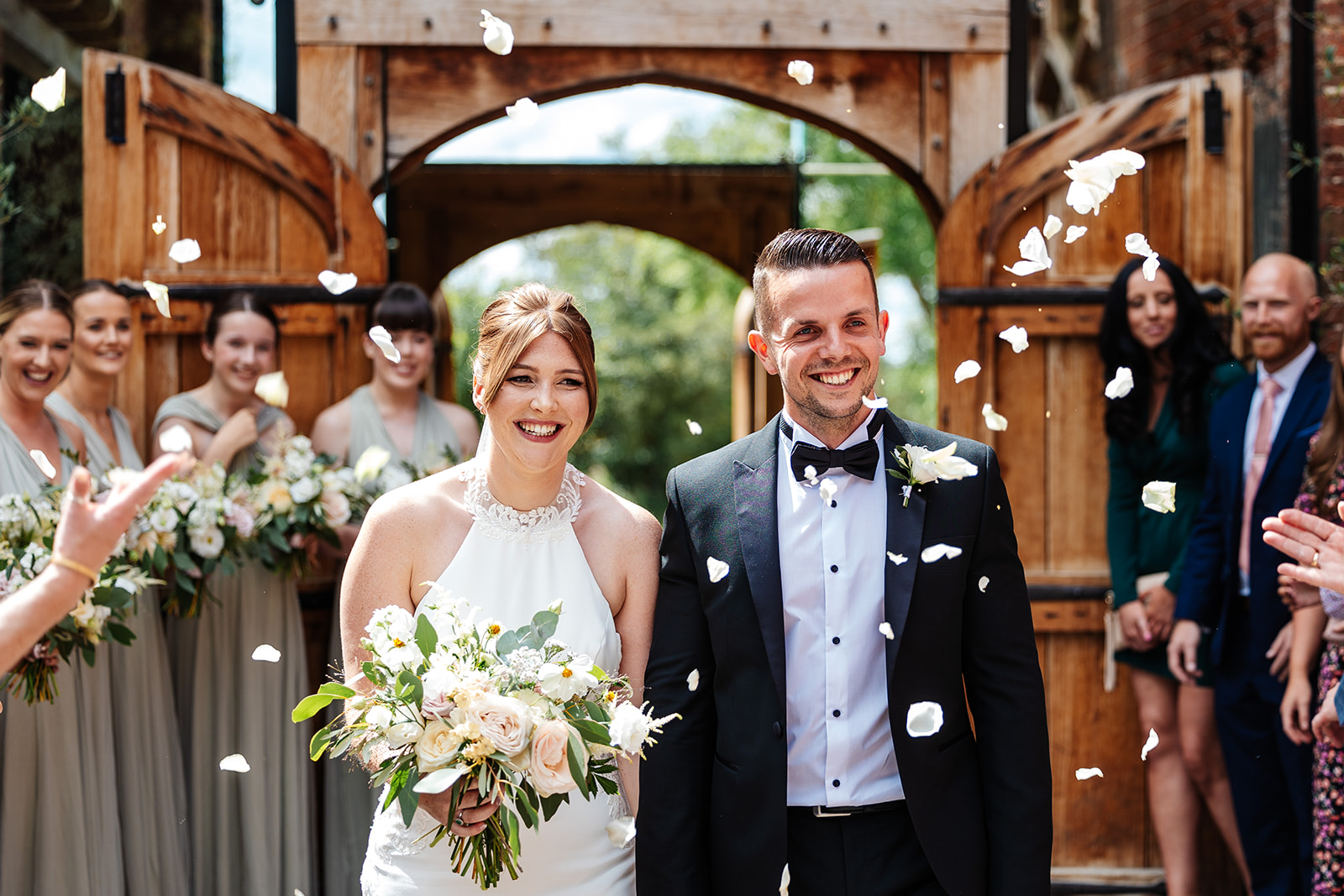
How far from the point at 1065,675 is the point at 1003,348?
1349 mm

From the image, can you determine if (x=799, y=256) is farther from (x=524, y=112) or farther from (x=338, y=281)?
→ (x=338, y=281)

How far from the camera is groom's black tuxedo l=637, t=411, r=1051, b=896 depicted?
2500 mm

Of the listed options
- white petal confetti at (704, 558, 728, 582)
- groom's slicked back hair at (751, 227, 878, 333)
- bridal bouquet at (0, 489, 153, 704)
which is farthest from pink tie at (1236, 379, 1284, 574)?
bridal bouquet at (0, 489, 153, 704)

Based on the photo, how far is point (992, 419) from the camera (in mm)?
4539

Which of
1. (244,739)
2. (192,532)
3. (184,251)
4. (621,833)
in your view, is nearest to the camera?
(621,833)

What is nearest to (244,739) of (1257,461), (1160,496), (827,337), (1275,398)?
(827,337)

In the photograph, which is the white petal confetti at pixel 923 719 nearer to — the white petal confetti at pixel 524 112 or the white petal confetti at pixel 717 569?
the white petal confetti at pixel 717 569

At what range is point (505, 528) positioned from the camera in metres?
3.01

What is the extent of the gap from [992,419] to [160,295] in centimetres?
302

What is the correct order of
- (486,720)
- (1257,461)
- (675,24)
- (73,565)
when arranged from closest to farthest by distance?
(73,565) → (486,720) → (1257,461) → (675,24)

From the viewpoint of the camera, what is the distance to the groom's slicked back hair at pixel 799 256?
2.60 metres

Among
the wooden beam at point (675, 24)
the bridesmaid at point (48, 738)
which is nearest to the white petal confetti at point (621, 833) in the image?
the bridesmaid at point (48, 738)

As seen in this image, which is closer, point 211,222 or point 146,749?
point 146,749

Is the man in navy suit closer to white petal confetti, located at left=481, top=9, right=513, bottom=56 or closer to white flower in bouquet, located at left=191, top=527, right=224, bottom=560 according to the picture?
white petal confetti, located at left=481, top=9, right=513, bottom=56
